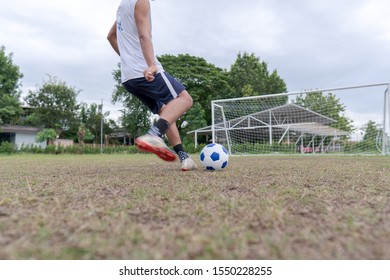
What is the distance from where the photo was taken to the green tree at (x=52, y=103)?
2633 cm

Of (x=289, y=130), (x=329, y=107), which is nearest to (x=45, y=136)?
(x=289, y=130)

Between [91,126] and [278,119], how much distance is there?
892 inches

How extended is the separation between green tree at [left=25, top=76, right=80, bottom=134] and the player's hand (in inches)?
1056

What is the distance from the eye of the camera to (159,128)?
2418mm

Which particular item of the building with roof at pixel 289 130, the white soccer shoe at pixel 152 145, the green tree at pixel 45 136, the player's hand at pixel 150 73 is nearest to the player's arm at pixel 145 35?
the player's hand at pixel 150 73

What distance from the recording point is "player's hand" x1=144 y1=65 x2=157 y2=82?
7.83ft

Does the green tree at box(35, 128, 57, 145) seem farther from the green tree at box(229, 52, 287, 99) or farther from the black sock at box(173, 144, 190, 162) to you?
the black sock at box(173, 144, 190, 162)

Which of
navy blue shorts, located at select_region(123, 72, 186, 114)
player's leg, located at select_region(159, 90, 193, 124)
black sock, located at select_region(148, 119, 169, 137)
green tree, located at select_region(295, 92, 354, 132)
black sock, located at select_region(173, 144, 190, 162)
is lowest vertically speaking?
black sock, located at select_region(173, 144, 190, 162)

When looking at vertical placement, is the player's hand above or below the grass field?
above

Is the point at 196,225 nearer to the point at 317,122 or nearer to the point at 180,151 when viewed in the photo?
the point at 180,151

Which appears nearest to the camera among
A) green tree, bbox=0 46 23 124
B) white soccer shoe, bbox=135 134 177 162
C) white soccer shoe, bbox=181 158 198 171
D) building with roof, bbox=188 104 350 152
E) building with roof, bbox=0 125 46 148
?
white soccer shoe, bbox=135 134 177 162

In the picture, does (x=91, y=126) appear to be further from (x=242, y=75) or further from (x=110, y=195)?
(x=110, y=195)

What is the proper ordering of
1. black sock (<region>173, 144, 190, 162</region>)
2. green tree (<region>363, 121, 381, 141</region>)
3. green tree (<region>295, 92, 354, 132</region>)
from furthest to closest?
green tree (<region>295, 92, 354, 132</region>) → green tree (<region>363, 121, 381, 141</region>) → black sock (<region>173, 144, 190, 162</region>)

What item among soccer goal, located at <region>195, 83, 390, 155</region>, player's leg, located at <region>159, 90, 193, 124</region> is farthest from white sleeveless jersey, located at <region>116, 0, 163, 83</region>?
soccer goal, located at <region>195, 83, 390, 155</region>
